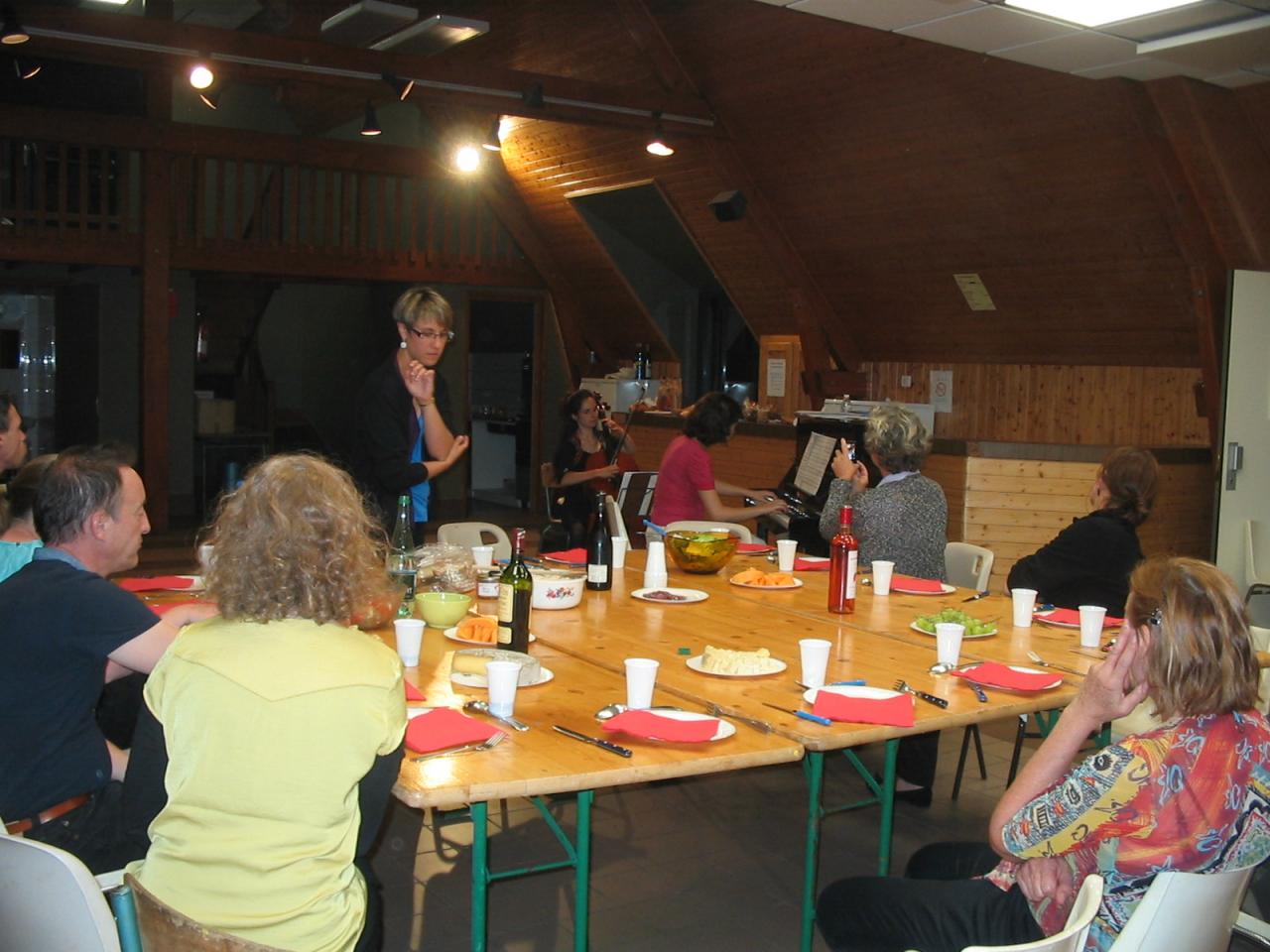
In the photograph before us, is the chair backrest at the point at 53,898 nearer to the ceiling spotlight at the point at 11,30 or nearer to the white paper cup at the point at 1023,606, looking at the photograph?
the white paper cup at the point at 1023,606

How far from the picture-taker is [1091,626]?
325cm

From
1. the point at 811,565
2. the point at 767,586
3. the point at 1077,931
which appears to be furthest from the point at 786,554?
the point at 1077,931

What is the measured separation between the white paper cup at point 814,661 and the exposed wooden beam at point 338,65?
21.7 ft

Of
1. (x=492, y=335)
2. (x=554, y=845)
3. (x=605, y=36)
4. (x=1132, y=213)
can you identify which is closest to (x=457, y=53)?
(x=605, y=36)

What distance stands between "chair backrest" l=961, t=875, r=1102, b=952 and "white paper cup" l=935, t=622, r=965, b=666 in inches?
47.3

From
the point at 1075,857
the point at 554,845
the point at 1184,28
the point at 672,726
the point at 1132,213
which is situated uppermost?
the point at 1184,28

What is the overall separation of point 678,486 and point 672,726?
11.0 ft

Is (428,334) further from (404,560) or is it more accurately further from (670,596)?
(670,596)

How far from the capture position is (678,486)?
5613 millimetres

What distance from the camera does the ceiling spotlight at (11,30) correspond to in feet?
23.5

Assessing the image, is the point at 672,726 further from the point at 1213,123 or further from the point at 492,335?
the point at 492,335

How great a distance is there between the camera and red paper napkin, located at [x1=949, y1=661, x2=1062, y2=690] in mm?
2768

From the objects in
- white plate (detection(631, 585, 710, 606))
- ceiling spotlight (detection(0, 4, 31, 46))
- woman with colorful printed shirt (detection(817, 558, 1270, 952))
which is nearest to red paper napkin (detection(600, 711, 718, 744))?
woman with colorful printed shirt (detection(817, 558, 1270, 952))

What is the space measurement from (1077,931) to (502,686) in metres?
1.15
